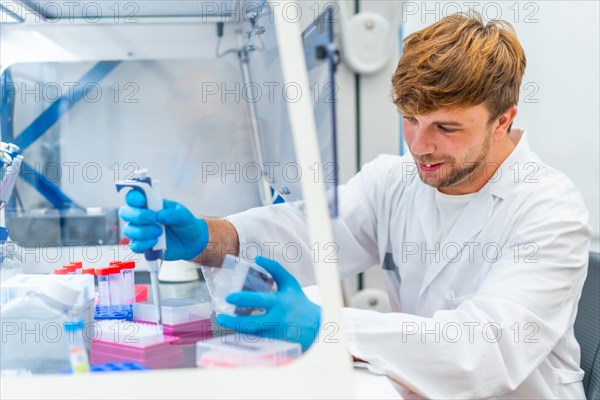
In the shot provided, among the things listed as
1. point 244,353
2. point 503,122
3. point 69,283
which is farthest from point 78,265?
point 503,122

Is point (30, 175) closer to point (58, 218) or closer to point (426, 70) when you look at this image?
point (58, 218)

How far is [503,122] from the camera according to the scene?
154 cm

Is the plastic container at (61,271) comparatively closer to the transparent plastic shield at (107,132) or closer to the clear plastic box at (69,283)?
the clear plastic box at (69,283)

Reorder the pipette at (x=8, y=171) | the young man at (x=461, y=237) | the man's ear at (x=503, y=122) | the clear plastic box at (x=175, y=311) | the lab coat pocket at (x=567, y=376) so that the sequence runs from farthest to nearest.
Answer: the man's ear at (x=503, y=122) → the lab coat pocket at (x=567, y=376) → the young man at (x=461, y=237) → the pipette at (x=8, y=171) → the clear plastic box at (x=175, y=311)

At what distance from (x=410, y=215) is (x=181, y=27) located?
2.53ft

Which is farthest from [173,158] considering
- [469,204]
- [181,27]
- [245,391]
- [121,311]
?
[245,391]

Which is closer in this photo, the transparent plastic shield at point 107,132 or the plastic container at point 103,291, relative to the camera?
the plastic container at point 103,291

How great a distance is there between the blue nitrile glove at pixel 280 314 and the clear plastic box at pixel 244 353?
0.08 metres

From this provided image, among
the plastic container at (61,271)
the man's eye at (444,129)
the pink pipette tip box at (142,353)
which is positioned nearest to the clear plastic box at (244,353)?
the pink pipette tip box at (142,353)

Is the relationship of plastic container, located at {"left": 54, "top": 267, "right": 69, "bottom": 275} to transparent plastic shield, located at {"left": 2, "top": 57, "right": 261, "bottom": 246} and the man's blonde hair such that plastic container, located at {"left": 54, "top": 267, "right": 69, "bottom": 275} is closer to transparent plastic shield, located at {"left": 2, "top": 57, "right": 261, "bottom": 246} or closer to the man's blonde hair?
transparent plastic shield, located at {"left": 2, "top": 57, "right": 261, "bottom": 246}

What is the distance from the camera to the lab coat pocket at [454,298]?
142cm

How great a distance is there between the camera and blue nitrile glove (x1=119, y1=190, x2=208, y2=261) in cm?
88

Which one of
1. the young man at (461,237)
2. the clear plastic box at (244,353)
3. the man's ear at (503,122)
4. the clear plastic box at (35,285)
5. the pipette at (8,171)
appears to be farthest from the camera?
the man's ear at (503,122)

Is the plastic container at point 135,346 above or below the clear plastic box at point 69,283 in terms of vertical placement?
below
